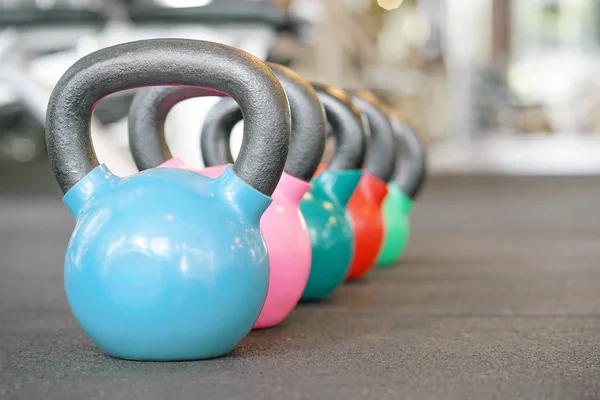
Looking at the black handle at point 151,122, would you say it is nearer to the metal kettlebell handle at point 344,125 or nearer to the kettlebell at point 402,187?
the metal kettlebell handle at point 344,125

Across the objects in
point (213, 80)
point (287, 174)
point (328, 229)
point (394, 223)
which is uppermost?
point (213, 80)

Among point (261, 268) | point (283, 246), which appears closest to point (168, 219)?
point (261, 268)

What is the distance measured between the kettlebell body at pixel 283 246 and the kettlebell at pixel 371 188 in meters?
0.40

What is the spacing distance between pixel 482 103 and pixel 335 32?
4.69m

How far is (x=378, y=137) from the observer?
162 cm

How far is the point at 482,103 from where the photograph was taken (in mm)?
10047

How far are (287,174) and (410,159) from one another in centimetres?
80

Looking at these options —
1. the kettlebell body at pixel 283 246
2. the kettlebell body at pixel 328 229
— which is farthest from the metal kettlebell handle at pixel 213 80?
the kettlebell body at pixel 328 229

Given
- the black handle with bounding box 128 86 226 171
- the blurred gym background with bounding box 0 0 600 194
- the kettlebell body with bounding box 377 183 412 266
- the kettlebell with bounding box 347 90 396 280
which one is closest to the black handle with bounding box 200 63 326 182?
the black handle with bounding box 128 86 226 171

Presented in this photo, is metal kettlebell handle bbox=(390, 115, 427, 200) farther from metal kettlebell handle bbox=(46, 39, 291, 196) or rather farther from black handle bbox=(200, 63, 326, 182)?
metal kettlebell handle bbox=(46, 39, 291, 196)

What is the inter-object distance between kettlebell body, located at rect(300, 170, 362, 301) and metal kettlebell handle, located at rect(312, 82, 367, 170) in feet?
0.07

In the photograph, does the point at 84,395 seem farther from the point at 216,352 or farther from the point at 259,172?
the point at 259,172

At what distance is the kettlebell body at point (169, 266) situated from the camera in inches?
36.7

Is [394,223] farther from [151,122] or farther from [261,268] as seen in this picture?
[261,268]
